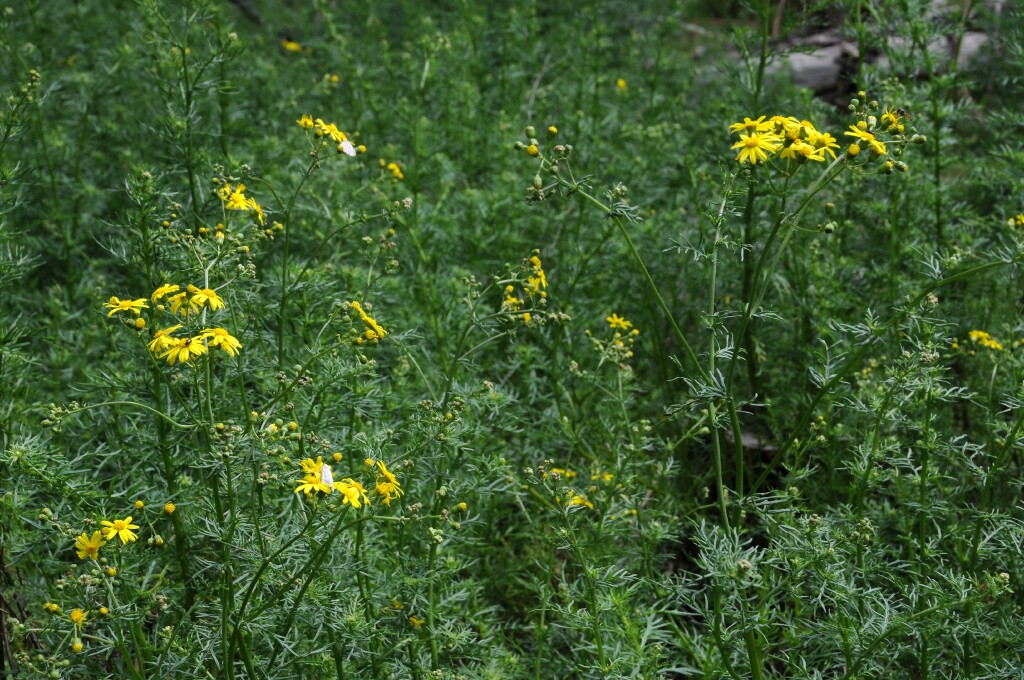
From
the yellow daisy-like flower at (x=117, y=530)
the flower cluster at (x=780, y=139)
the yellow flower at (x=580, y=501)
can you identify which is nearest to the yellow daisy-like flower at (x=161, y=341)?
the yellow daisy-like flower at (x=117, y=530)

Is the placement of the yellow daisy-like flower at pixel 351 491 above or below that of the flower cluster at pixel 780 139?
below

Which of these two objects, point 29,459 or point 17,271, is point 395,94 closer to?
point 17,271

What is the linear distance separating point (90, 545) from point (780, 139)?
6.24 feet

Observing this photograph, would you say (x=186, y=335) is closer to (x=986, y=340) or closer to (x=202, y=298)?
(x=202, y=298)

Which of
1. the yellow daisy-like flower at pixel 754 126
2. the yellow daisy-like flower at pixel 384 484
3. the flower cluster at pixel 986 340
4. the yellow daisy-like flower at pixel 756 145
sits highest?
the yellow daisy-like flower at pixel 754 126

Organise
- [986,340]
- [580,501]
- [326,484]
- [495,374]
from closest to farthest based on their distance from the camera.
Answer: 1. [326,484]
2. [580,501]
3. [986,340]
4. [495,374]

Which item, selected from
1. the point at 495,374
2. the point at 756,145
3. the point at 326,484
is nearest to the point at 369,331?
the point at 326,484

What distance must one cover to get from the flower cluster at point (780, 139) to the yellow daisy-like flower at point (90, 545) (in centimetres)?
176

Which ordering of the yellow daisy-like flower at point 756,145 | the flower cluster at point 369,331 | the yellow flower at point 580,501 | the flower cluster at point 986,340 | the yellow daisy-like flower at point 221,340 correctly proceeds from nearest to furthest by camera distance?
1. the yellow daisy-like flower at point 221,340
2. the yellow daisy-like flower at point 756,145
3. the flower cluster at point 369,331
4. the yellow flower at point 580,501
5. the flower cluster at point 986,340

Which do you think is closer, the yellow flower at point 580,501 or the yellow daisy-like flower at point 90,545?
the yellow daisy-like flower at point 90,545

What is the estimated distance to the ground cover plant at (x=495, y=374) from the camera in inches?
102

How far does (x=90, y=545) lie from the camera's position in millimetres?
2385

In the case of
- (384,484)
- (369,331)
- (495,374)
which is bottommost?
(495,374)

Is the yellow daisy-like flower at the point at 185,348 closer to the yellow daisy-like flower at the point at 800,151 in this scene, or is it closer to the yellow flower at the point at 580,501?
the yellow flower at the point at 580,501
